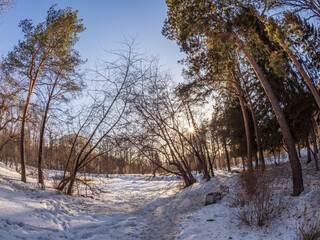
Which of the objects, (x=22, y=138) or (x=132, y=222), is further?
(x=22, y=138)

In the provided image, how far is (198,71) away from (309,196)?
254 inches

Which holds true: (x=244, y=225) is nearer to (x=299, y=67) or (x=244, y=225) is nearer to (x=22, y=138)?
(x=299, y=67)

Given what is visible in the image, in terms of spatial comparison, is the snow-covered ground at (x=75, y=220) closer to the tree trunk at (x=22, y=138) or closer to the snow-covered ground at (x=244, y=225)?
the snow-covered ground at (x=244, y=225)

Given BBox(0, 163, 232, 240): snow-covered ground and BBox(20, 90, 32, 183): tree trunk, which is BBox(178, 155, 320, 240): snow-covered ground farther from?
BBox(20, 90, 32, 183): tree trunk

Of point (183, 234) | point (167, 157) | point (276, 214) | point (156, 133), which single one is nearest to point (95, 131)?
point (156, 133)

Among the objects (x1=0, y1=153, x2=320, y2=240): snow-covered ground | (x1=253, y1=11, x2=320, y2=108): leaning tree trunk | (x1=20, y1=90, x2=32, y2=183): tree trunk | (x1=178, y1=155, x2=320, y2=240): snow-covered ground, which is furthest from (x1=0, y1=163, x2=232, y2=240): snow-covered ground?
(x1=253, y1=11, x2=320, y2=108): leaning tree trunk

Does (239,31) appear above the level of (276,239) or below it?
above

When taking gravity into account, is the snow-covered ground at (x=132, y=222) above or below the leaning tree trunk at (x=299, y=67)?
below

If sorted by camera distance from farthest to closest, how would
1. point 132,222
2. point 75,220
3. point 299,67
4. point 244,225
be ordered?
point 299,67 < point 132,222 < point 75,220 < point 244,225

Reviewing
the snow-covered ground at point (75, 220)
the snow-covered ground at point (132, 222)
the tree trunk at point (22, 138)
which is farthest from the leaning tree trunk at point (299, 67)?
the tree trunk at point (22, 138)

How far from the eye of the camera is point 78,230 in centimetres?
532

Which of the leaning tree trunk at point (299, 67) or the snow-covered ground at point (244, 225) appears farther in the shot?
the leaning tree trunk at point (299, 67)

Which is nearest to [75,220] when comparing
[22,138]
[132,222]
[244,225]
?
[132,222]

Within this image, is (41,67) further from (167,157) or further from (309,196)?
(309,196)
